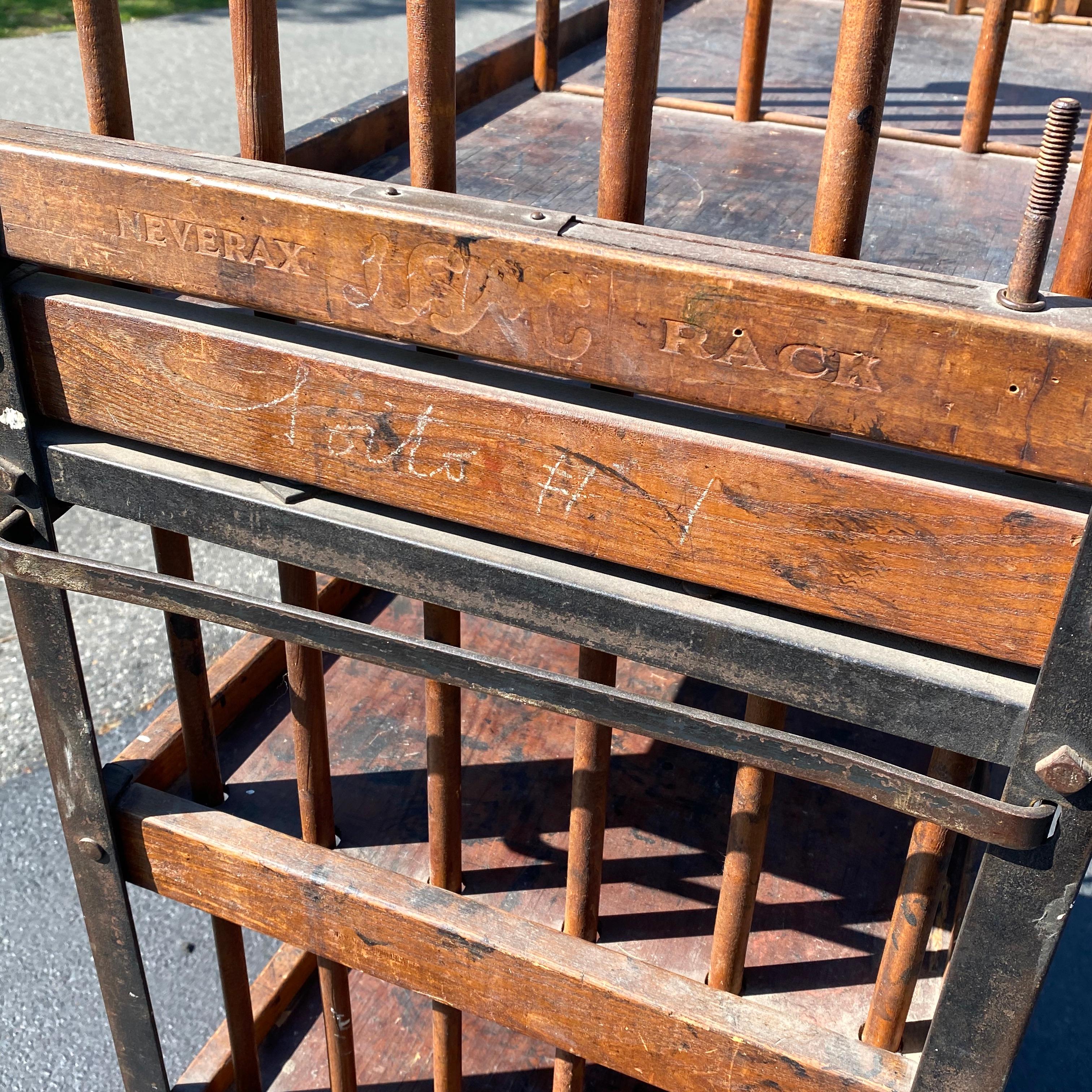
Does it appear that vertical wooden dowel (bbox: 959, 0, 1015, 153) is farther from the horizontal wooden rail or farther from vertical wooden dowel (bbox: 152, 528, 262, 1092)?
vertical wooden dowel (bbox: 152, 528, 262, 1092)

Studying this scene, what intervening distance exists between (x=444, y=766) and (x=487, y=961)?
0.73ft

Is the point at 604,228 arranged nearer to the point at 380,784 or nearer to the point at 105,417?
the point at 105,417

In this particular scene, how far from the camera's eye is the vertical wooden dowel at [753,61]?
1.91m

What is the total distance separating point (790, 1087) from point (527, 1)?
9.79 meters

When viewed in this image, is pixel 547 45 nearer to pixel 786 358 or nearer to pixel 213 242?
pixel 213 242

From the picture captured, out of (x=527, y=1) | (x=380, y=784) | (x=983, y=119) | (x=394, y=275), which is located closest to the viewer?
(x=394, y=275)

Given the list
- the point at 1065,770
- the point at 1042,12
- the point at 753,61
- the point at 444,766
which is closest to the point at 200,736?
the point at 444,766

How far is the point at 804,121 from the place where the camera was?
209 cm

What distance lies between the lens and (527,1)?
9.47m

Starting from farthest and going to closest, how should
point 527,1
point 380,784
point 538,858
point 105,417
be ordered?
1. point 527,1
2. point 380,784
3. point 538,858
4. point 105,417

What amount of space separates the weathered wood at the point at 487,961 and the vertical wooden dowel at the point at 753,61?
4.98 feet

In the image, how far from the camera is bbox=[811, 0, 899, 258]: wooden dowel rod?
770 mm

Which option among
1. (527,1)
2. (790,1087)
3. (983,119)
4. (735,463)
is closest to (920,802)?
(735,463)

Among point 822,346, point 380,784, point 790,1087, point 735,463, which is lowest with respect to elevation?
point 380,784
